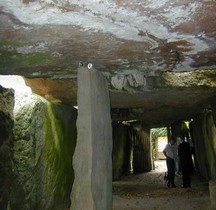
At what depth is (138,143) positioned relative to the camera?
1430 cm

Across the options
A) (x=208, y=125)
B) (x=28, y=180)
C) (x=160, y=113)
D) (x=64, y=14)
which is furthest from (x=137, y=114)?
(x=64, y=14)

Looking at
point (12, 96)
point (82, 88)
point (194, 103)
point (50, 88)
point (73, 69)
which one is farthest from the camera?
point (194, 103)

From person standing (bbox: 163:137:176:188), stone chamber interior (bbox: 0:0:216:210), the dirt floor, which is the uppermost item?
stone chamber interior (bbox: 0:0:216:210)

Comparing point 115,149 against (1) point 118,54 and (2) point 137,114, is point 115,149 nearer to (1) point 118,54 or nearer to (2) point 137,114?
(2) point 137,114

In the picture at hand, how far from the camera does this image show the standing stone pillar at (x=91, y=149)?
2.96 meters

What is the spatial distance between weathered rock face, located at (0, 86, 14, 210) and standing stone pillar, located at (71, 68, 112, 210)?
98 cm

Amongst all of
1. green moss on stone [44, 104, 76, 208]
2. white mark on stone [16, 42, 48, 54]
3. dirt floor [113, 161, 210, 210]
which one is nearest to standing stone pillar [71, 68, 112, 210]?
white mark on stone [16, 42, 48, 54]

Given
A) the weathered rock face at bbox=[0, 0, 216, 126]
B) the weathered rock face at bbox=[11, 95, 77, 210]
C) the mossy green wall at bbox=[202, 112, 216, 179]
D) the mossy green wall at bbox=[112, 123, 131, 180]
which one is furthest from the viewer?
the mossy green wall at bbox=[112, 123, 131, 180]

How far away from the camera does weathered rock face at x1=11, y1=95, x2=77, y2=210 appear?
411cm

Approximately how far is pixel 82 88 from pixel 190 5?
1.53 metres

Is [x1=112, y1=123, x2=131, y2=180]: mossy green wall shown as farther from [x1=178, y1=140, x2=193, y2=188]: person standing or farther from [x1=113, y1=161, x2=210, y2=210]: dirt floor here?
[x1=178, y1=140, x2=193, y2=188]: person standing

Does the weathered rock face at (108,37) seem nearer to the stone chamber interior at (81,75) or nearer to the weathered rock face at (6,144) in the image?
the stone chamber interior at (81,75)

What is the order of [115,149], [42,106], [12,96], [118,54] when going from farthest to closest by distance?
[115,149] → [42,106] → [12,96] → [118,54]

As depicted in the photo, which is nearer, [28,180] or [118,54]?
[118,54]
